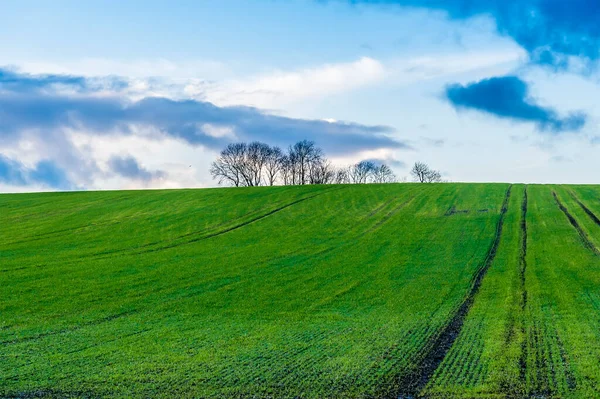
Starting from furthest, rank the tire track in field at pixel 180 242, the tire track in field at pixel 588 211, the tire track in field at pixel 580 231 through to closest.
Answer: the tire track in field at pixel 588 211 < the tire track in field at pixel 180 242 < the tire track in field at pixel 580 231

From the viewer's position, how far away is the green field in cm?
1661

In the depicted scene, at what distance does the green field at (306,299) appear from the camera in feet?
54.5

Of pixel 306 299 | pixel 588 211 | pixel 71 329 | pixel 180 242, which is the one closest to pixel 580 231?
pixel 588 211

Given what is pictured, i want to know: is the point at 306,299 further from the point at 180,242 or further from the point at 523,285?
the point at 180,242

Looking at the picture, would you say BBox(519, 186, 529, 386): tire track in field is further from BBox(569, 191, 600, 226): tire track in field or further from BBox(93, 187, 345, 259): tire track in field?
BBox(93, 187, 345, 259): tire track in field

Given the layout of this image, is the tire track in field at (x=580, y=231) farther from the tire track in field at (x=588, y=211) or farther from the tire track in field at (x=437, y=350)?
the tire track in field at (x=437, y=350)

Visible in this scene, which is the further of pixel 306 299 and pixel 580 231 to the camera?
pixel 580 231

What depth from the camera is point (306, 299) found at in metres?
29.5

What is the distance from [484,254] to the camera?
40.8 m

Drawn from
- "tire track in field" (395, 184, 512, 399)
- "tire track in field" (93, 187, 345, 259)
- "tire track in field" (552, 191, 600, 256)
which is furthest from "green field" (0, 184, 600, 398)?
"tire track in field" (93, 187, 345, 259)

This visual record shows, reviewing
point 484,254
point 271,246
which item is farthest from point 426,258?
point 271,246

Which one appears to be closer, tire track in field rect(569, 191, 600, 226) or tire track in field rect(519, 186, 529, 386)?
tire track in field rect(519, 186, 529, 386)

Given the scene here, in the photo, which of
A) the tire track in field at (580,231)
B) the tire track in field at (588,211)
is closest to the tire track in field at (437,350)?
the tire track in field at (580,231)

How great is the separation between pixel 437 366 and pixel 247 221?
40704 mm
